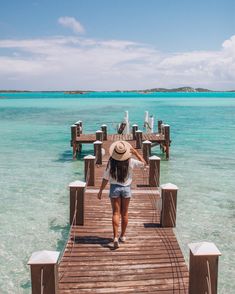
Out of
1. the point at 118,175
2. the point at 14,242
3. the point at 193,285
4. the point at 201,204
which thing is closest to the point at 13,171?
the point at 14,242

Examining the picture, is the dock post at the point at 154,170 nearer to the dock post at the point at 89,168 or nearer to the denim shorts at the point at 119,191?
the dock post at the point at 89,168

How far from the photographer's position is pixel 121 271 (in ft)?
21.0

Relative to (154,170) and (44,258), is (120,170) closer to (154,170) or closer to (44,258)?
(44,258)

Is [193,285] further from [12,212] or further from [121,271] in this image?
[12,212]

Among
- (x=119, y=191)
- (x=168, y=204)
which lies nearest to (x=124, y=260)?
(x=119, y=191)

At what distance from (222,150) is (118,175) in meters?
20.8

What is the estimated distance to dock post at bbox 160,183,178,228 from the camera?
8188 mm

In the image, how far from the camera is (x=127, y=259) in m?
6.80

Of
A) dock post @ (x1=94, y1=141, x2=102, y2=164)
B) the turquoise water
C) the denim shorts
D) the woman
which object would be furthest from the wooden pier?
dock post @ (x1=94, y1=141, x2=102, y2=164)

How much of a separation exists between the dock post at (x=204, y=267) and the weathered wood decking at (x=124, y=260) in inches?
30.7

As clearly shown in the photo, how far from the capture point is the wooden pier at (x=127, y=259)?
16.2 feet

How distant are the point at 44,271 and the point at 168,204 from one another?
4.05 m

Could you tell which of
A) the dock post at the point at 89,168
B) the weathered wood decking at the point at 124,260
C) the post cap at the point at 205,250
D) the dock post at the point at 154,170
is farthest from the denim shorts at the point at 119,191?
the dock post at the point at 89,168

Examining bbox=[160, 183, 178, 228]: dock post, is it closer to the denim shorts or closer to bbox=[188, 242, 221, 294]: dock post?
the denim shorts
